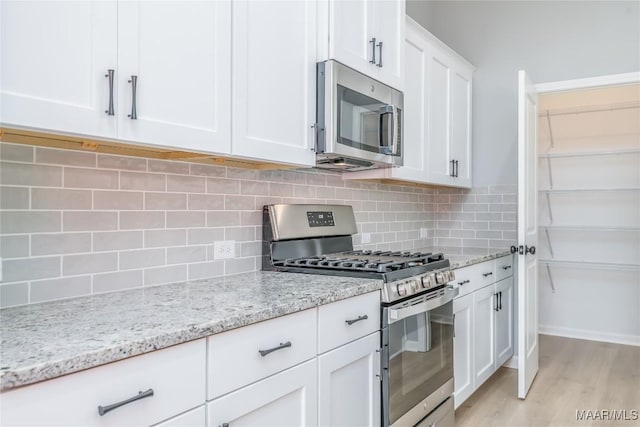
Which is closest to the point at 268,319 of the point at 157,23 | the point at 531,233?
the point at 157,23

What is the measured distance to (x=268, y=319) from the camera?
1379 millimetres

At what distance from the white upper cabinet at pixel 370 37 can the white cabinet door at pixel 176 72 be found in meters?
0.60

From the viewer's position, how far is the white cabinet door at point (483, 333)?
2.95m

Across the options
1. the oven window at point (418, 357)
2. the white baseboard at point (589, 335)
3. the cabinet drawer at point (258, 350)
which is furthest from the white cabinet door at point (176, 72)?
the white baseboard at point (589, 335)

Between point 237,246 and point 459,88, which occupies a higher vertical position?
point 459,88

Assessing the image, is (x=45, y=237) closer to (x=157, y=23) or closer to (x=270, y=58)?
(x=157, y=23)

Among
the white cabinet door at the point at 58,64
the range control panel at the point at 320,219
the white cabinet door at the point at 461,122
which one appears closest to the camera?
the white cabinet door at the point at 58,64

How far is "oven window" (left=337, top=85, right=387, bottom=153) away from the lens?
2.09 meters

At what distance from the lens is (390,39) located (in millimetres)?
2492

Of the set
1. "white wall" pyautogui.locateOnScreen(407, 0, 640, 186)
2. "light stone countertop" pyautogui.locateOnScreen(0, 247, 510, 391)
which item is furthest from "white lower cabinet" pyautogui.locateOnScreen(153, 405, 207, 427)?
"white wall" pyautogui.locateOnScreen(407, 0, 640, 186)

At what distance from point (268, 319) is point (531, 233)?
2470 mm

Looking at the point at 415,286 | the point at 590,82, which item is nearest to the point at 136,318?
the point at 415,286

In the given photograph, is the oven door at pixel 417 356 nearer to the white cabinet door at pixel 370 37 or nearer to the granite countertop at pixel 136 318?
the granite countertop at pixel 136 318

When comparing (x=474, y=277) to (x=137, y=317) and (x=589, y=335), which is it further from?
(x=137, y=317)
